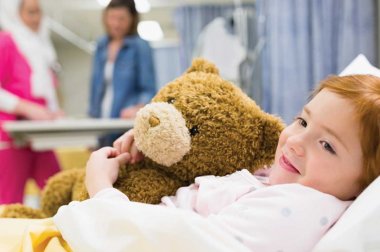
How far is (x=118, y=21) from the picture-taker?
183 centimetres

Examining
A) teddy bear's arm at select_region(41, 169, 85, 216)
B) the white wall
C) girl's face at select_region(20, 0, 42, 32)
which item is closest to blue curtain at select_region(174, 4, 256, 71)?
girl's face at select_region(20, 0, 42, 32)

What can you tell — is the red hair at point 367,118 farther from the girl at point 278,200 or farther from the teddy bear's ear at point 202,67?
the teddy bear's ear at point 202,67

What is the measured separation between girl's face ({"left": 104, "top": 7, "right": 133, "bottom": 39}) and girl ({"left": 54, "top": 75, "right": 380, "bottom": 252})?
4.19ft

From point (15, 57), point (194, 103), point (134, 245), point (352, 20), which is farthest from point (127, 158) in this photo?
point (352, 20)

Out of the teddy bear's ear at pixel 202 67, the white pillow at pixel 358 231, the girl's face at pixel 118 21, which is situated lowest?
the white pillow at pixel 358 231

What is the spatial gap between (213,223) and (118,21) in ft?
4.85

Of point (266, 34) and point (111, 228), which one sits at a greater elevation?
point (266, 34)

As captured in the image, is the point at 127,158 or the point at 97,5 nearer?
the point at 127,158

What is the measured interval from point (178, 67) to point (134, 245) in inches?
117

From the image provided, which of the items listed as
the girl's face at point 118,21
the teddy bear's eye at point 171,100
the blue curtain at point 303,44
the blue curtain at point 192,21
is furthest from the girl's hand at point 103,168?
the blue curtain at point 192,21

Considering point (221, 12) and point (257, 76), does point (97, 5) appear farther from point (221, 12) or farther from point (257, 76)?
point (257, 76)

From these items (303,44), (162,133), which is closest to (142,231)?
(162,133)

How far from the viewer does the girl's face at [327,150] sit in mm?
553

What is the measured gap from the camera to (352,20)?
7.14ft
